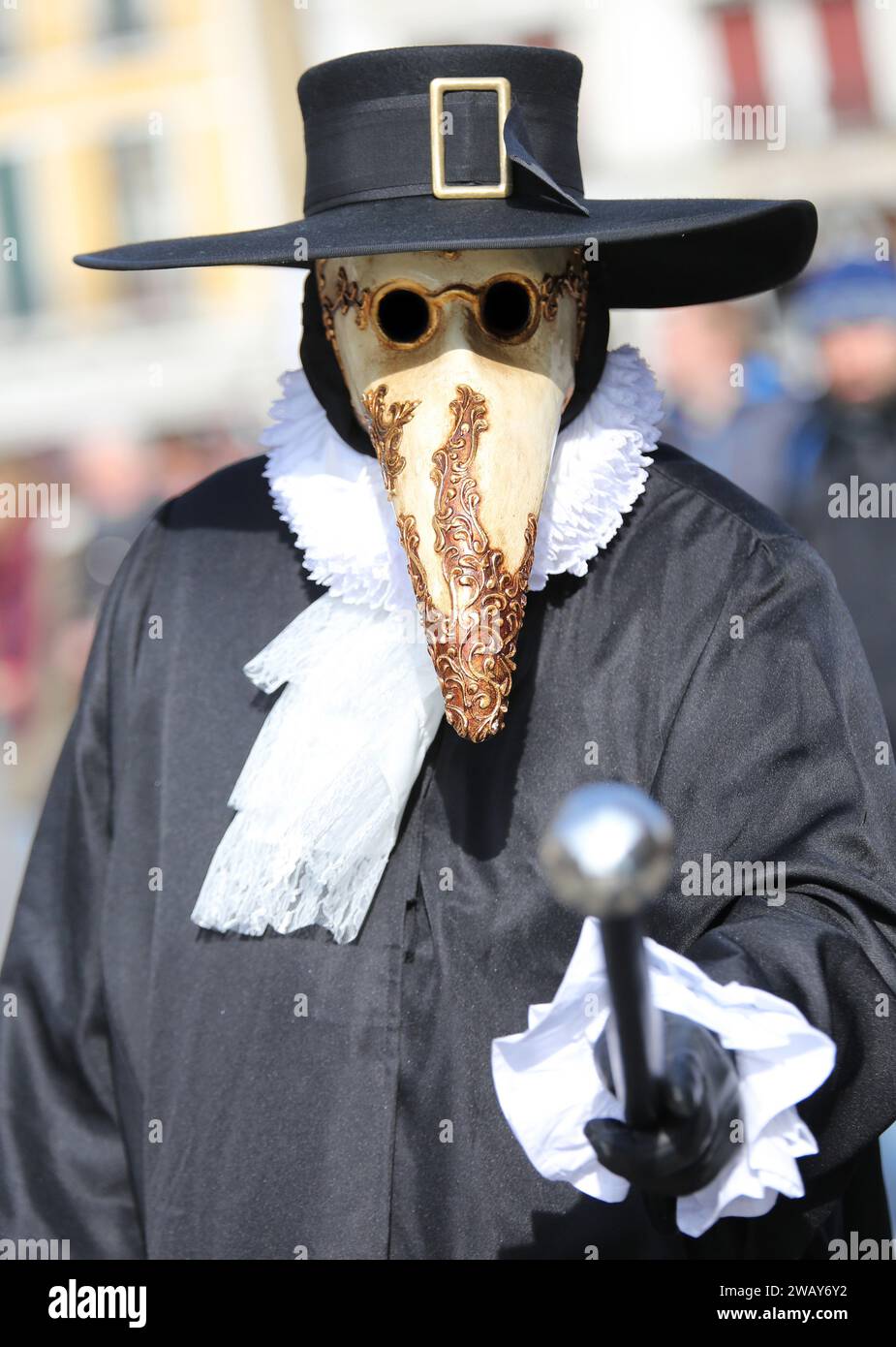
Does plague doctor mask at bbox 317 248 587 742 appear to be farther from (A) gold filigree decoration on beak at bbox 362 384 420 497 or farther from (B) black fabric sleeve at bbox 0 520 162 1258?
(B) black fabric sleeve at bbox 0 520 162 1258

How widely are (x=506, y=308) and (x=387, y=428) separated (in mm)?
242

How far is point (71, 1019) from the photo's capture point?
2.88 metres

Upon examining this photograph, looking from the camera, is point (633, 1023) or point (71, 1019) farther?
point (71, 1019)

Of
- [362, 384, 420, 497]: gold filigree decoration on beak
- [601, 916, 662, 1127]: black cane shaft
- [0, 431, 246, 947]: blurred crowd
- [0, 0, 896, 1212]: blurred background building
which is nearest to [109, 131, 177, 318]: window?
[0, 0, 896, 1212]: blurred background building

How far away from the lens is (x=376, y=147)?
8.50 ft

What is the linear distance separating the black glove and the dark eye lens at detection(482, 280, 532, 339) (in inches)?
39.7

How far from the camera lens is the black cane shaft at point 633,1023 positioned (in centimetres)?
155

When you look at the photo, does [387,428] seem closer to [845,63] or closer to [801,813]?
[801,813]

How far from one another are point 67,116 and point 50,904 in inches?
888

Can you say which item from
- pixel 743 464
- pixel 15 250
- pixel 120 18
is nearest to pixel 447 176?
pixel 743 464

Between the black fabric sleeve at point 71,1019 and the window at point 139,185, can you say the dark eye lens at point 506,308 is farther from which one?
the window at point 139,185

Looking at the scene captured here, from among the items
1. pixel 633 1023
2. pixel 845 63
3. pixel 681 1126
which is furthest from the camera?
pixel 845 63

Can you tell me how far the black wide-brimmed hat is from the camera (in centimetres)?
245

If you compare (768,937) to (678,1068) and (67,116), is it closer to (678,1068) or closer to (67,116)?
(678,1068)
